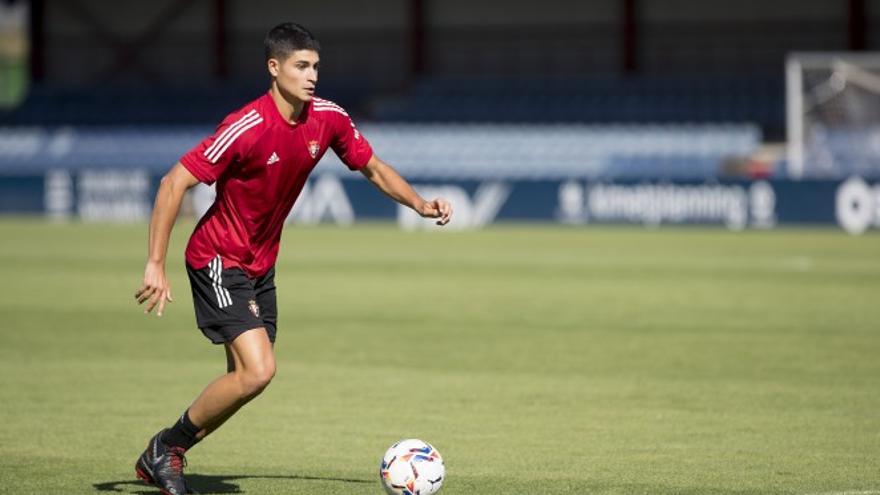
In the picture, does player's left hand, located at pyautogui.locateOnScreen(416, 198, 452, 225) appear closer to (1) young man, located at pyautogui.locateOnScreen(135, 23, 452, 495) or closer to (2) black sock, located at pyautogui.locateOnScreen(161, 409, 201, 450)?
(1) young man, located at pyautogui.locateOnScreen(135, 23, 452, 495)

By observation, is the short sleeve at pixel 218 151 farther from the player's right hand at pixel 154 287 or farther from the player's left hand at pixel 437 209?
the player's left hand at pixel 437 209

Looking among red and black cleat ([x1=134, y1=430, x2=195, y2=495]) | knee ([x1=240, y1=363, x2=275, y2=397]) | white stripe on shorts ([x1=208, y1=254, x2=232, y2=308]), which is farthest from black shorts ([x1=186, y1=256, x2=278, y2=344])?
red and black cleat ([x1=134, y1=430, x2=195, y2=495])

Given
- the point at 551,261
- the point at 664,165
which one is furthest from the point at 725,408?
the point at 664,165

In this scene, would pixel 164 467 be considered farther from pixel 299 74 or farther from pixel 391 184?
pixel 299 74

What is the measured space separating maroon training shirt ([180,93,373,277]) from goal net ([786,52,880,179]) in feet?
78.7

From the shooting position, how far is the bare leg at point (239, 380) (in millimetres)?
7477

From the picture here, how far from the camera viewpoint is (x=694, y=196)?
31344 millimetres

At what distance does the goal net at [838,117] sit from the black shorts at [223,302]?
24.2 metres

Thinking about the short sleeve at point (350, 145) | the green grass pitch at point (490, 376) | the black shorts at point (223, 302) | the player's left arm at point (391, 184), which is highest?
the short sleeve at point (350, 145)

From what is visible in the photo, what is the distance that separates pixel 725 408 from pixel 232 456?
3.47m

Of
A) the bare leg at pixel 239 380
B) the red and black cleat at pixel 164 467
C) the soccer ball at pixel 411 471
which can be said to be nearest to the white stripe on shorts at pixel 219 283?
the bare leg at pixel 239 380

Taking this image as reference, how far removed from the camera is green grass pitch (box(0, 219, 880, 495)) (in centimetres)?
851

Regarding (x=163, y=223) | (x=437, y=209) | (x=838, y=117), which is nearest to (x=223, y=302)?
(x=163, y=223)

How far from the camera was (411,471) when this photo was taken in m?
7.19
